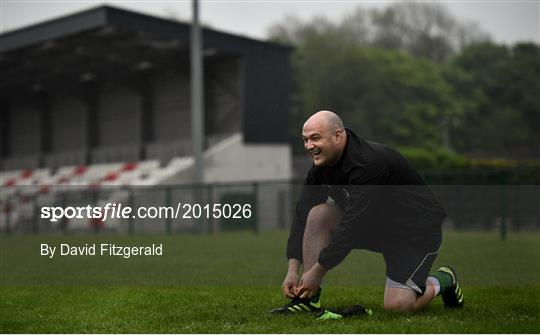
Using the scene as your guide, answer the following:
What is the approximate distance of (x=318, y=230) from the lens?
533 centimetres

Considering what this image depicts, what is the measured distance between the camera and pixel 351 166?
16.4 ft

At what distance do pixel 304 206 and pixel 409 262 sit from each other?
2.91 feet

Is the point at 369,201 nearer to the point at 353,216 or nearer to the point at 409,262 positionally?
the point at 353,216

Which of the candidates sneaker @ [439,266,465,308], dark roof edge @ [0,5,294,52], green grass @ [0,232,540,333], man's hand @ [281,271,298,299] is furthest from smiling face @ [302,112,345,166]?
dark roof edge @ [0,5,294,52]

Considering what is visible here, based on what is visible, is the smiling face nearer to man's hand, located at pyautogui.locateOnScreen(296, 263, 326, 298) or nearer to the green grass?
man's hand, located at pyautogui.locateOnScreen(296, 263, 326, 298)

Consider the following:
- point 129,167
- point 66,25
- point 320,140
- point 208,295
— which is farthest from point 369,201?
point 129,167

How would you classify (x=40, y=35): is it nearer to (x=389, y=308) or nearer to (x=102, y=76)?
(x=102, y=76)

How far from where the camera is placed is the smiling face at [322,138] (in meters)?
4.87

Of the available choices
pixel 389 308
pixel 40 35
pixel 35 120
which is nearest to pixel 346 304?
pixel 389 308

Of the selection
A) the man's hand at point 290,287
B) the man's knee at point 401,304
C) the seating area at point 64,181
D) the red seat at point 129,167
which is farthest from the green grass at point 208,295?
the red seat at point 129,167

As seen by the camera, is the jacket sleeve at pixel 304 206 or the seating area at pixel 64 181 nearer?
the jacket sleeve at pixel 304 206

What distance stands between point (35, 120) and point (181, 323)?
4006 centimetres

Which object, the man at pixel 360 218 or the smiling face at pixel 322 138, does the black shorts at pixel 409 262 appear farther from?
the smiling face at pixel 322 138

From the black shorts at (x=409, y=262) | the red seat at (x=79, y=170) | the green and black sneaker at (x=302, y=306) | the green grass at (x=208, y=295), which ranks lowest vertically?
the green grass at (x=208, y=295)
